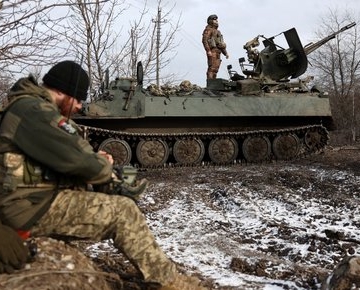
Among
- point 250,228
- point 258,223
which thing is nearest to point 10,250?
point 250,228

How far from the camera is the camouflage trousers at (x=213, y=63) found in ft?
49.4

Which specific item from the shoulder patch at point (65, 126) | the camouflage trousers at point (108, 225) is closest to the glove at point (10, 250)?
the camouflage trousers at point (108, 225)

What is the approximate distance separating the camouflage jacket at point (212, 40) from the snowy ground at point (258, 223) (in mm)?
5303

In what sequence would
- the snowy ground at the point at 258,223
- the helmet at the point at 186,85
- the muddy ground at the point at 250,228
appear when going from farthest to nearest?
the helmet at the point at 186,85, the snowy ground at the point at 258,223, the muddy ground at the point at 250,228

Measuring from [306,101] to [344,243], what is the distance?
27.9 feet

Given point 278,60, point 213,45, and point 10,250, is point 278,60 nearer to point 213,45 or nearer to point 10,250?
point 213,45

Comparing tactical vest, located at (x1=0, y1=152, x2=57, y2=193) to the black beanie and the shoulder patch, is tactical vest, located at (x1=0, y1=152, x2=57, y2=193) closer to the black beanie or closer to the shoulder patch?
the shoulder patch

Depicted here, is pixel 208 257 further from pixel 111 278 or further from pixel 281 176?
pixel 281 176

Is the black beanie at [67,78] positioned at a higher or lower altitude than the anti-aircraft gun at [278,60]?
lower

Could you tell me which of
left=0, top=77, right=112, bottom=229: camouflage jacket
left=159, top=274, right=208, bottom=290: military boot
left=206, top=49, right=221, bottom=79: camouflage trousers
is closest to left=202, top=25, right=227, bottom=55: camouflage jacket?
left=206, top=49, right=221, bottom=79: camouflage trousers

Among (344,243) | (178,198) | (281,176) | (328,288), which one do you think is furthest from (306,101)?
(328,288)

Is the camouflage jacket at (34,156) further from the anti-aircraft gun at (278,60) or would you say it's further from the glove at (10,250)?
the anti-aircraft gun at (278,60)

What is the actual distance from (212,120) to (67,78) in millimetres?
9966

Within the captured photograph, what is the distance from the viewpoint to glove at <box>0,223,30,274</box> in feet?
9.58
